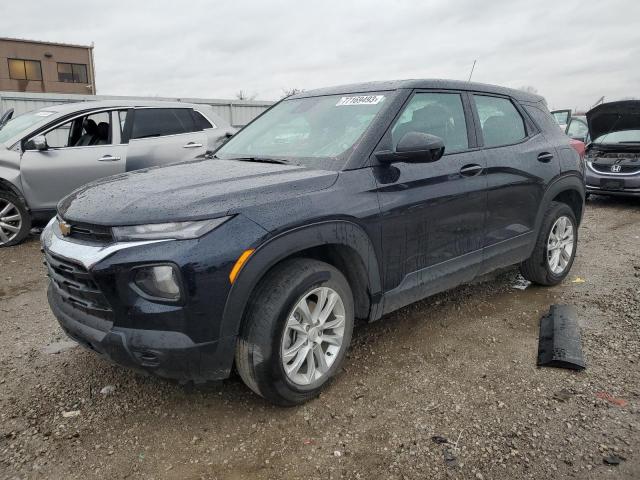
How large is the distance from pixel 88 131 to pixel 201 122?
1522 millimetres

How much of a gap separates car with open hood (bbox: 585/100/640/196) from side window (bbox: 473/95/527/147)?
5.92 meters

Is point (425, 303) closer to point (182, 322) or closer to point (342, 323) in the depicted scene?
point (342, 323)

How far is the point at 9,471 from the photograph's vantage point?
7.18ft

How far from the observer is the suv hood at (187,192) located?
7.34 ft

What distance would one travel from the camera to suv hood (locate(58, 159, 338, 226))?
224cm

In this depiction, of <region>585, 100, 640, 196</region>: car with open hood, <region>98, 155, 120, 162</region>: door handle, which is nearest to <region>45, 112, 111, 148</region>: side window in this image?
<region>98, 155, 120, 162</region>: door handle

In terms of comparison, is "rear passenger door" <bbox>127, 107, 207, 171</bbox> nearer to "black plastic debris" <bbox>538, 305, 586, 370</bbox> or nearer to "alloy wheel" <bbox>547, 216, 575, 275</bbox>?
"alloy wheel" <bbox>547, 216, 575, 275</bbox>

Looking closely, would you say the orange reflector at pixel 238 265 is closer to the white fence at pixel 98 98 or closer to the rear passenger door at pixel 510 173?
the rear passenger door at pixel 510 173

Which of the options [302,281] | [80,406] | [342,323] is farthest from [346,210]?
[80,406]

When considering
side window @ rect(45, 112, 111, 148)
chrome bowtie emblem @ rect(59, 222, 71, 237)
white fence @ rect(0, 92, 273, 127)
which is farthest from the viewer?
white fence @ rect(0, 92, 273, 127)

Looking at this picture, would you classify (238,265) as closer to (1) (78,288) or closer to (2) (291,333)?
(2) (291,333)

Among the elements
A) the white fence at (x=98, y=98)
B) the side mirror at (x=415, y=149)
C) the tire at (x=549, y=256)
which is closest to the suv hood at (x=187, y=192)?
the side mirror at (x=415, y=149)

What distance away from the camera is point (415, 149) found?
2742 mm

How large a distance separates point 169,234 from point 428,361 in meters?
1.90
